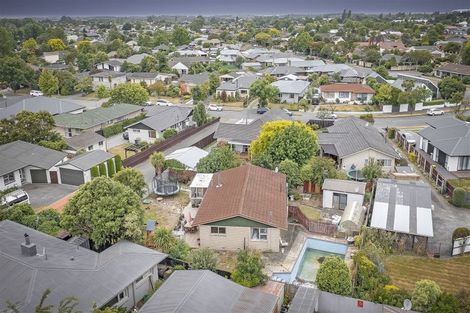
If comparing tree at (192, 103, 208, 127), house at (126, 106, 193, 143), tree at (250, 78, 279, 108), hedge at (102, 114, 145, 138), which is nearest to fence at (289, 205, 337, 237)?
house at (126, 106, 193, 143)

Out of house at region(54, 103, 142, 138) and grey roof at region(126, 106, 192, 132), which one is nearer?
grey roof at region(126, 106, 192, 132)

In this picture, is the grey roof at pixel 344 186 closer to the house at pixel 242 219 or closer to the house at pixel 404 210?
the house at pixel 404 210

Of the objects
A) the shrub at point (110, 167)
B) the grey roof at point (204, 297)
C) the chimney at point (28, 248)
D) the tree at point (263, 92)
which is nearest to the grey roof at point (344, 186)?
the grey roof at point (204, 297)

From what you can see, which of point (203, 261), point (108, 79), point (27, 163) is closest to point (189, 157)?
point (27, 163)

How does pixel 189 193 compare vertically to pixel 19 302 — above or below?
below

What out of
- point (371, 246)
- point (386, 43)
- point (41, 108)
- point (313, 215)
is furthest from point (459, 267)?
point (386, 43)

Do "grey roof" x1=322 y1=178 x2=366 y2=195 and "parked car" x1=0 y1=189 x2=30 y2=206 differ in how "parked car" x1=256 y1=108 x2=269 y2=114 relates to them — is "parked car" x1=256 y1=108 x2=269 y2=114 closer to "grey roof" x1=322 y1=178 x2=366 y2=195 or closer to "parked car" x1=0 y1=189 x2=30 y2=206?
"grey roof" x1=322 y1=178 x2=366 y2=195

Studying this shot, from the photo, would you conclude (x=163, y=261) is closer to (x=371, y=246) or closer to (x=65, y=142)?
(x=371, y=246)
